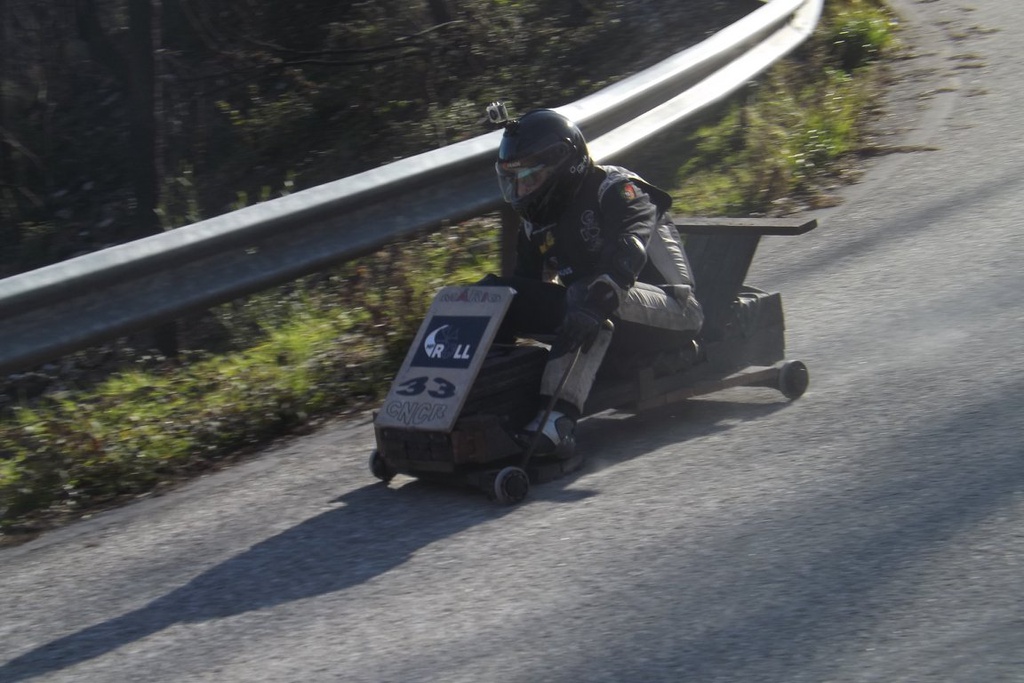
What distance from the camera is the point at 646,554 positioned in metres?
4.29

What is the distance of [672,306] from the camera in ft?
18.4

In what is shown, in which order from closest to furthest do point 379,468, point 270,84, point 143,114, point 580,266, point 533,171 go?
point 379,468 < point 533,171 < point 580,266 < point 143,114 < point 270,84

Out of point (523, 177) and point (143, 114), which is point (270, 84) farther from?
point (523, 177)

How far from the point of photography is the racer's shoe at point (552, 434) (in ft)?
16.8

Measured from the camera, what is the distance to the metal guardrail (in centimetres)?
537

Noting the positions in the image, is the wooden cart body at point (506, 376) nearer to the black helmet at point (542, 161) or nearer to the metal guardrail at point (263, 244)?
the black helmet at point (542, 161)

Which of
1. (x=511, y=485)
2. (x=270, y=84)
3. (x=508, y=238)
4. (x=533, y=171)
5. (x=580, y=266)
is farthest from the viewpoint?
(x=270, y=84)

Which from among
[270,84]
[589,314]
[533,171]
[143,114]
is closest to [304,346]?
[533,171]

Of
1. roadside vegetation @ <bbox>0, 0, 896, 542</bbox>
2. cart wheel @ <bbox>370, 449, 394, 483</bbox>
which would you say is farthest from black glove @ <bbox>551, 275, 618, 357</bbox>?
roadside vegetation @ <bbox>0, 0, 896, 542</bbox>

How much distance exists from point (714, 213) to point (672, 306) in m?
2.90

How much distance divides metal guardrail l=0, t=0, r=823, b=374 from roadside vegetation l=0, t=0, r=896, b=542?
592 millimetres

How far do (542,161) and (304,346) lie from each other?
2107 millimetres

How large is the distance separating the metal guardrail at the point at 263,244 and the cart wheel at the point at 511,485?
1799 mm

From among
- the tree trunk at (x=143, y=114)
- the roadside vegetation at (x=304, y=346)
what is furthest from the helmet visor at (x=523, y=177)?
the tree trunk at (x=143, y=114)
